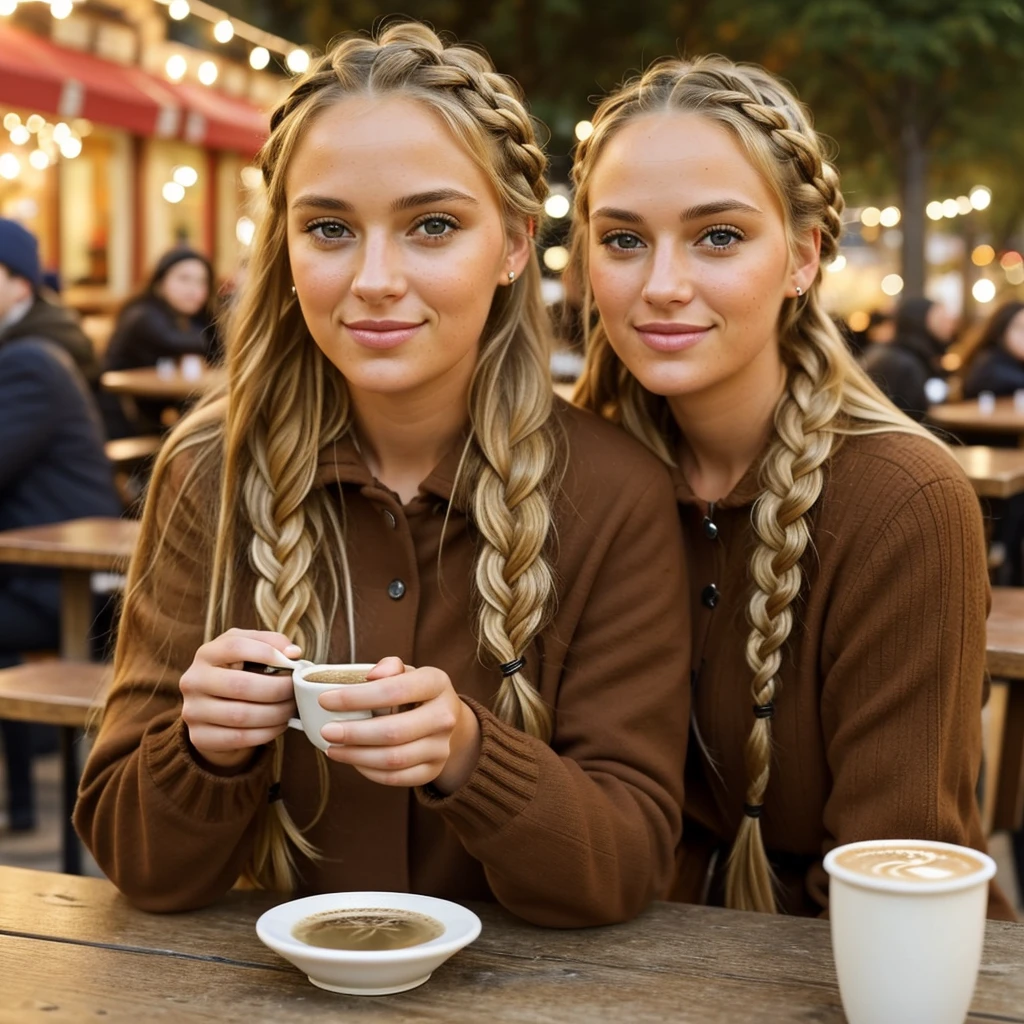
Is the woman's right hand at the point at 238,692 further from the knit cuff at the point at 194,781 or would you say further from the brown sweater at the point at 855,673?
the brown sweater at the point at 855,673

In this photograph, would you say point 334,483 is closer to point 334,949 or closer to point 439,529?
point 439,529

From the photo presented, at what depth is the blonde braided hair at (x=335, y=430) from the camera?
1.99 metres

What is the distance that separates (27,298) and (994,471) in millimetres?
3483

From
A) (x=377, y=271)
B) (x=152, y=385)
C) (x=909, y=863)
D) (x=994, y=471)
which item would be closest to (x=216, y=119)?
(x=152, y=385)

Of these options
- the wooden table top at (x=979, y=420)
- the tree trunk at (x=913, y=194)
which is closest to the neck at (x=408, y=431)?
the wooden table top at (x=979, y=420)

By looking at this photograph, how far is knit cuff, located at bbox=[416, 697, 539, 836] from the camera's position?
5.67ft

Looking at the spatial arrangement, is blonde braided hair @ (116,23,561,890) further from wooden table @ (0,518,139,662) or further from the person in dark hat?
the person in dark hat

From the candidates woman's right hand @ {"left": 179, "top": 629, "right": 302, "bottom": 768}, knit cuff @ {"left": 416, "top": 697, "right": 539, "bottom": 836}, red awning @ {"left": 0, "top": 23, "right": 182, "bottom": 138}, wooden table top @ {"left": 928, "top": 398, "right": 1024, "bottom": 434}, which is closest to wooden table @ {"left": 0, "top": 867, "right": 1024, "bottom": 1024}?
knit cuff @ {"left": 416, "top": 697, "right": 539, "bottom": 836}

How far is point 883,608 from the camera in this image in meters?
2.01

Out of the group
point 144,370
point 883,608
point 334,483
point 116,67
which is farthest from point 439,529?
point 116,67

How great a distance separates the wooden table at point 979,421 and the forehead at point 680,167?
19.1 ft

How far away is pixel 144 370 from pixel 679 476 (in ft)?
26.1

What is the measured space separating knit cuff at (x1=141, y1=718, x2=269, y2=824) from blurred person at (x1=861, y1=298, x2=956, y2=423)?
208 inches

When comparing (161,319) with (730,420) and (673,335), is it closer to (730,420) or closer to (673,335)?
(730,420)
